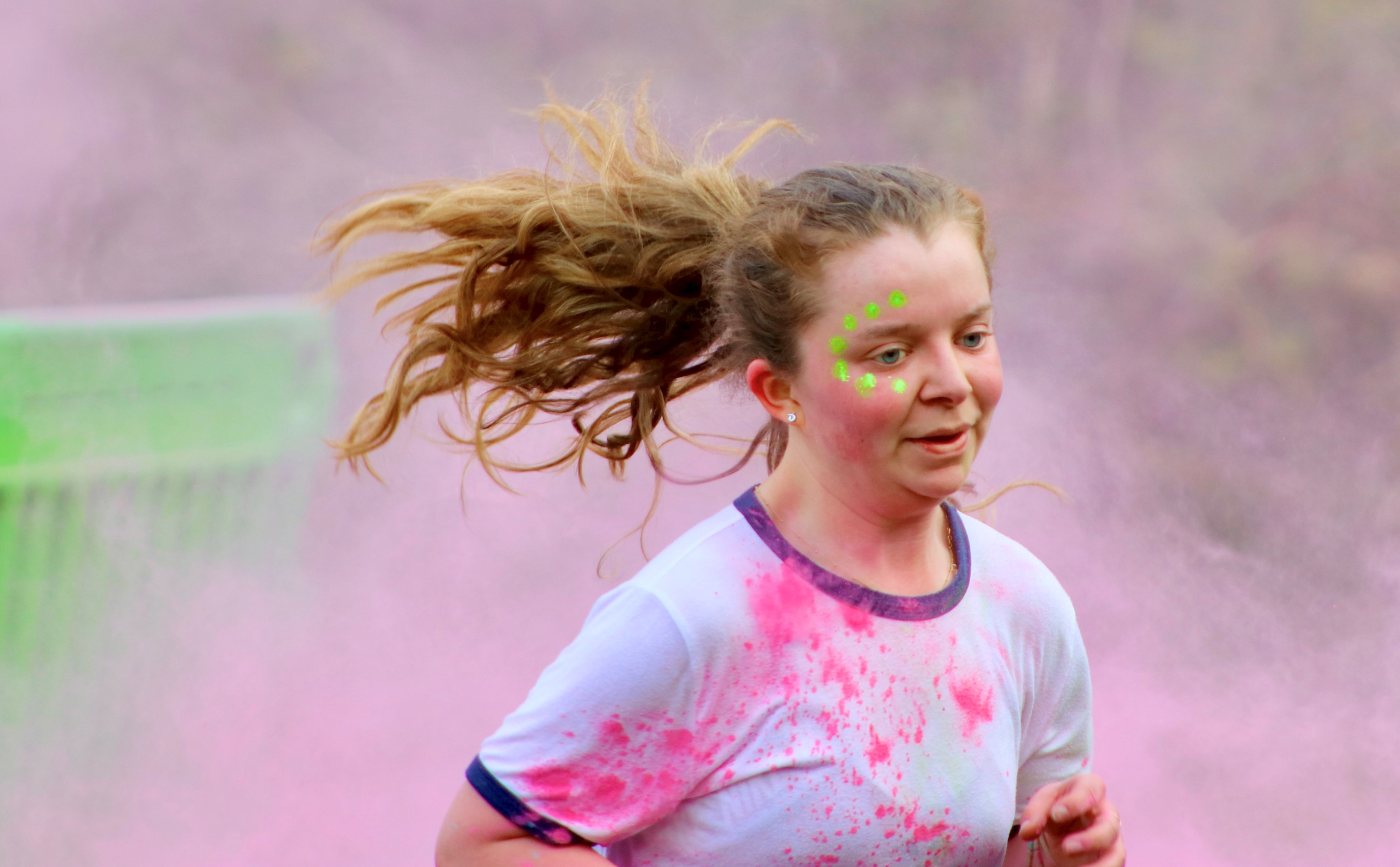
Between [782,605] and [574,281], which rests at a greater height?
[574,281]


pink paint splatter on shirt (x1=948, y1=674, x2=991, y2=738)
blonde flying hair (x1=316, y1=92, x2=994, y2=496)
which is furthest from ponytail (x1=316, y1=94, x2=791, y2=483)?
pink paint splatter on shirt (x1=948, y1=674, x2=991, y2=738)

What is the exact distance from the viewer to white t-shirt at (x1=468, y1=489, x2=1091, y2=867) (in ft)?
4.50

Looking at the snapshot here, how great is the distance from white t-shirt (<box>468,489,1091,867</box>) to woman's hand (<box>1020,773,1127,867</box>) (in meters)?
0.05

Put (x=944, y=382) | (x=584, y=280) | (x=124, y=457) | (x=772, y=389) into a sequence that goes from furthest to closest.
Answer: (x=124, y=457) < (x=584, y=280) < (x=772, y=389) < (x=944, y=382)

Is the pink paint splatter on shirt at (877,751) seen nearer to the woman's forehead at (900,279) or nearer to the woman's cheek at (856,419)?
the woman's cheek at (856,419)

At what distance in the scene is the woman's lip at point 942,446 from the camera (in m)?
1.40

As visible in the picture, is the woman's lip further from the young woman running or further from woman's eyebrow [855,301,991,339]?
woman's eyebrow [855,301,991,339]

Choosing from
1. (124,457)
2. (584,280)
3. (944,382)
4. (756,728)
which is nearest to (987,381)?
(944,382)

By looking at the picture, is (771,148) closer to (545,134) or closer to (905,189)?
(545,134)

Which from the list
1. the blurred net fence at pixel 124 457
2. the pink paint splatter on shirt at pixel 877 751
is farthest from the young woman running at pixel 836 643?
the blurred net fence at pixel 124 457

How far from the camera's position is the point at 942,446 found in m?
1.40

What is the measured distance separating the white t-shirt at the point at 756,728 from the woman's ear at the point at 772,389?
0.12 meters

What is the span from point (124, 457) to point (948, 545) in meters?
1.98

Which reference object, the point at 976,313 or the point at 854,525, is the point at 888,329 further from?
the point at 854,525
